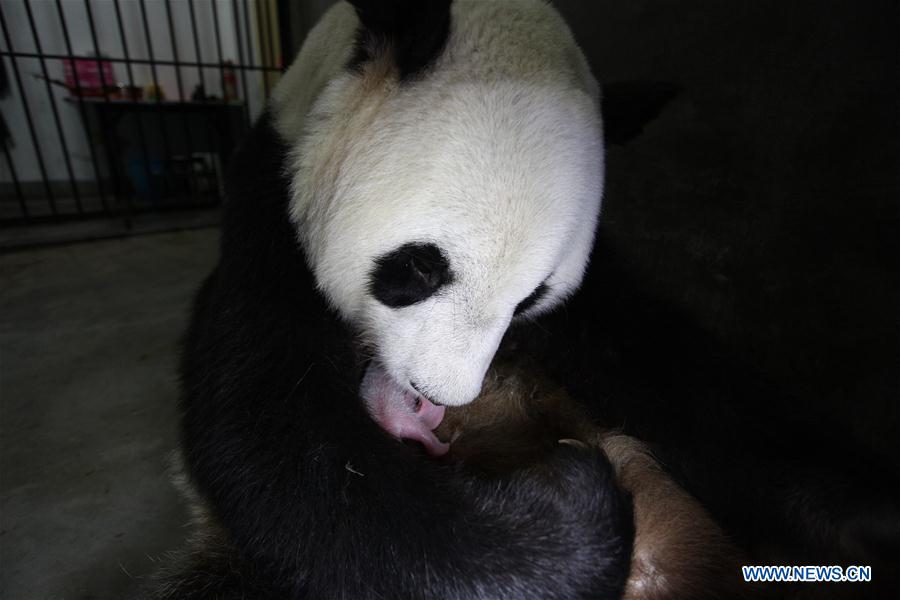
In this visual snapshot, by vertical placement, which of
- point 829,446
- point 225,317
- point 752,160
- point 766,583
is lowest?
point 766,583

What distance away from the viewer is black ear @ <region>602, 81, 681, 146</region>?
3.69ft

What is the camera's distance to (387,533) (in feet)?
2.76

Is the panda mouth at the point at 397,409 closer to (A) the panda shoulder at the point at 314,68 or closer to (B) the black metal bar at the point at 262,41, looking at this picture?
(A) the panda shoulder at the point at 314,68

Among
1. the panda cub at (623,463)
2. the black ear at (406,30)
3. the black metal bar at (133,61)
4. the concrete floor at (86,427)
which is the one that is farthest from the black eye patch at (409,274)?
the black metal bar at (133,61)

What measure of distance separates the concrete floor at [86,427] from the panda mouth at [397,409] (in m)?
0.68

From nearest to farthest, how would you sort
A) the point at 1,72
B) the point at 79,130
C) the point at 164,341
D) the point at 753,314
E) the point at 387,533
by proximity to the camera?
the point at 387,533, the point at 753,314, the point at 164,341, the point at 1,72, the point at 79,130

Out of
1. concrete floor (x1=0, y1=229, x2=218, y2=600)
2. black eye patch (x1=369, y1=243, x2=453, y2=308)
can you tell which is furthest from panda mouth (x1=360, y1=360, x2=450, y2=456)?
concrete floor (x1=0, y1=229, x2=218, y2=600)

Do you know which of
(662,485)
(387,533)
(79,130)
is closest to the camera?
(387,533)

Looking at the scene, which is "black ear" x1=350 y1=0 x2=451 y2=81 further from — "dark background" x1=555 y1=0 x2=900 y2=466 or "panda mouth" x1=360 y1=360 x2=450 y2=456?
"dark background" x1=555 y1=0 x2=900 y2=466

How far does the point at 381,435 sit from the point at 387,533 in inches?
6.3

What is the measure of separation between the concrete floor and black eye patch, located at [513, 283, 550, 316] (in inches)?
41.0

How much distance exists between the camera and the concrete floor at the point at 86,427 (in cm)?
127

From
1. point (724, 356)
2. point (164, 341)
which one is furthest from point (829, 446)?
point (164, 341)

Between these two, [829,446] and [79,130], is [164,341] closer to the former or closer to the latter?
[829,446]
